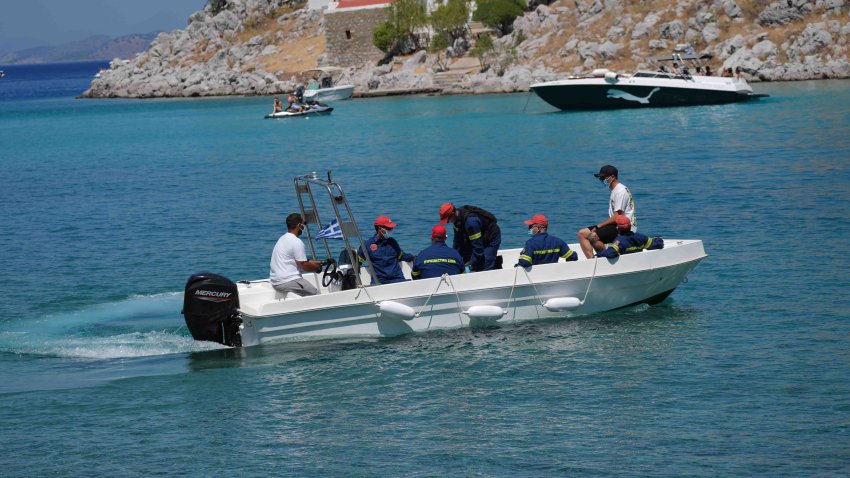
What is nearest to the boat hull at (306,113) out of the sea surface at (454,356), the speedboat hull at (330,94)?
the speedboat hull at (330,94)

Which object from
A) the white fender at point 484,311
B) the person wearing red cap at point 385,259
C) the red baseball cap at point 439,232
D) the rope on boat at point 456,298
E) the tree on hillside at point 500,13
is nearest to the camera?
→ the rope on boat at point 456,298

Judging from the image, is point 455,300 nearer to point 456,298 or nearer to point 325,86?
point 456,298

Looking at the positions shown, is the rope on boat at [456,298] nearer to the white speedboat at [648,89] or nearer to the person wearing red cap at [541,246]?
the person wearing red cap at [541,246]

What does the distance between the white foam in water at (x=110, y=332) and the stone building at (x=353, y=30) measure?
77609 mm

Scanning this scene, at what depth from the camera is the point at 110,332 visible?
16.8m

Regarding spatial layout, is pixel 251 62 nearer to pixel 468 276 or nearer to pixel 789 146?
pixel 789 146

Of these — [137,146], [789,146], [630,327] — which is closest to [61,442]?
[630,327]

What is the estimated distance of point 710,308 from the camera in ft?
54.6

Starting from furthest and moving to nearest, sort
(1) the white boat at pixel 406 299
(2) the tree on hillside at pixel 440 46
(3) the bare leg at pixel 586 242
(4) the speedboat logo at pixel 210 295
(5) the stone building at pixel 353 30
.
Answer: (5) the stone building at pixel 353 30 < (2) the tree on hillside at pixel 440 46 < (3) the bare leg at pixel 586 242 < (1) the white boat at pixel 406 299 < (4) the speedboat logo at pixel 210 295

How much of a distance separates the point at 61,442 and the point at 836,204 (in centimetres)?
1884

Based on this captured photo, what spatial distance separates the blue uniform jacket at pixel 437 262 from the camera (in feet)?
50.5

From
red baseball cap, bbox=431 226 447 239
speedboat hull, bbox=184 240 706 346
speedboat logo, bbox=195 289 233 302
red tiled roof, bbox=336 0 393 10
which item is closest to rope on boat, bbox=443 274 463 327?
speedboat hull, bbox=184 240 706 346

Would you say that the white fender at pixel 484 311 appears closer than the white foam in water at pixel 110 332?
Yes

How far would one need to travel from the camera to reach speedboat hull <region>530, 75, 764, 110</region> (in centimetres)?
5356
